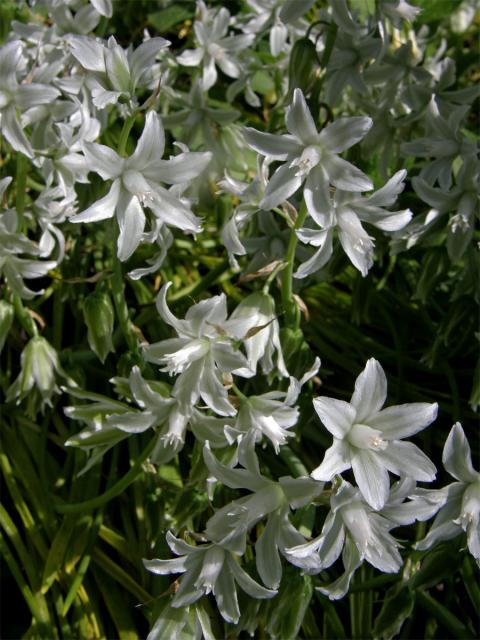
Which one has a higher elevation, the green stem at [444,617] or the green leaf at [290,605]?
the green leaf at [290,605]

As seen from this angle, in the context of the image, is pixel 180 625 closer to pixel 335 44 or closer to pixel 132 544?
pixel 132 544

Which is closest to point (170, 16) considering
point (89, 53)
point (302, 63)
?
point (302, 63)

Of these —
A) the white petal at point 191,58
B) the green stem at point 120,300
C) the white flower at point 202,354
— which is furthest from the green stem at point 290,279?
the white petal at point 191,58

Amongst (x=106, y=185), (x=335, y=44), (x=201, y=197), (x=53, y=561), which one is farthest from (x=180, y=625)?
(x=335, y=44)

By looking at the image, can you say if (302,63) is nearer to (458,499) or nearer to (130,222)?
(130,222)

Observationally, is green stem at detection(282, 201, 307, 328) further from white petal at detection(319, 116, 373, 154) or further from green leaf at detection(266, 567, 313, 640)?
green leaf at detection(266, 567, 313, 640)

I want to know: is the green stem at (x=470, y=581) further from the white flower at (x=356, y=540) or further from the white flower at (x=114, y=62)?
the white flower at (x=114, y=62)
